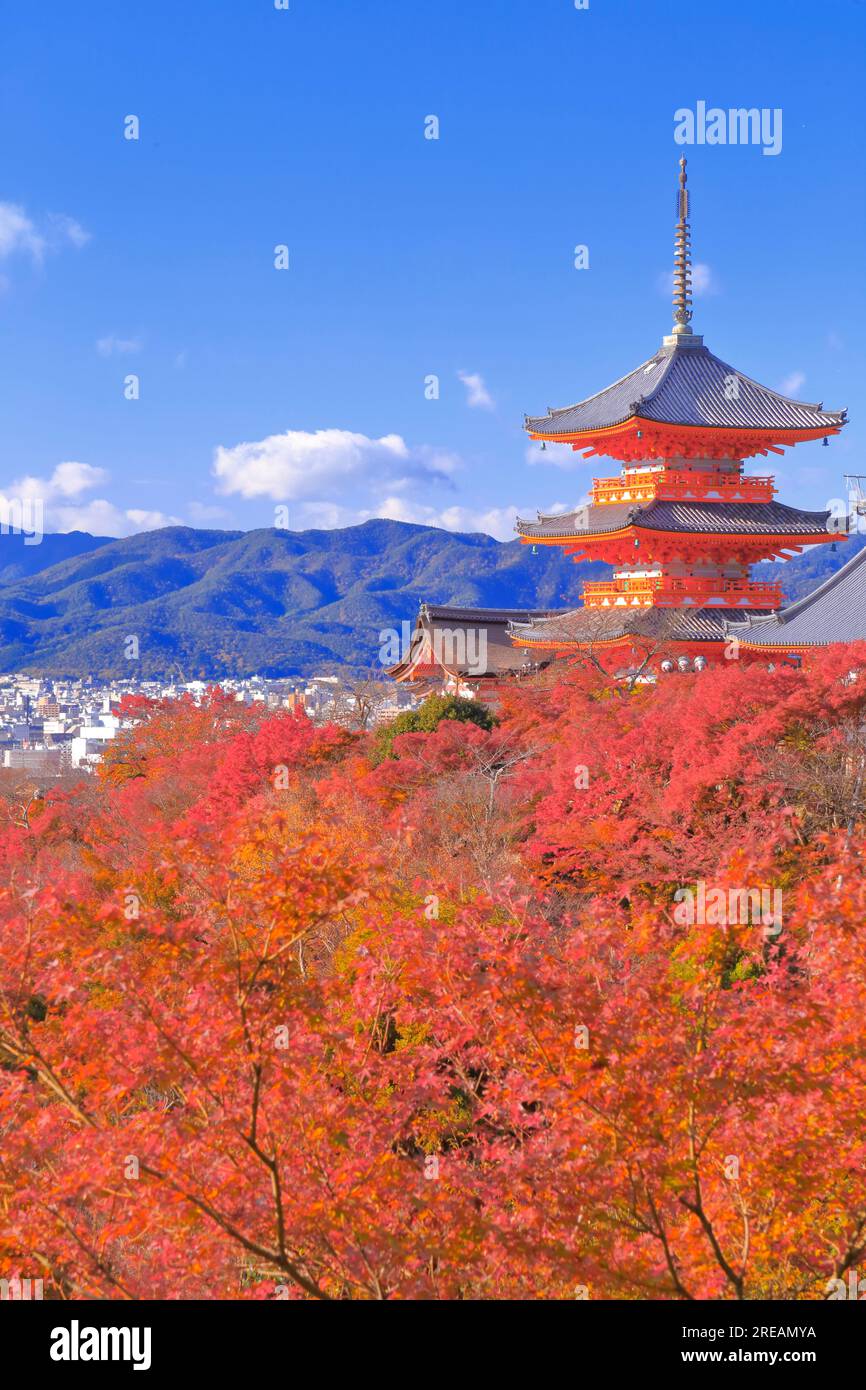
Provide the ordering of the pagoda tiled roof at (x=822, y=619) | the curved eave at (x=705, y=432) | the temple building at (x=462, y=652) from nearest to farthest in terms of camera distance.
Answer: the pagoda tiled roof at (x=822, y=619)
the curved eave at (x=705, y=432)
the temple building at (x=462, y=652)

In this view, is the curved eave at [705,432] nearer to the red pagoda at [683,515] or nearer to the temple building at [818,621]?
the red pagoda at [683,515]

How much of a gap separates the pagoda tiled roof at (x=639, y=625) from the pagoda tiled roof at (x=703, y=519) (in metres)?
1.73

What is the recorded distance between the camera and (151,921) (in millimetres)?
5980

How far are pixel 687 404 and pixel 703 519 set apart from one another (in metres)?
3.01

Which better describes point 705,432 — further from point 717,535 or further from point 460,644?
point 460,644

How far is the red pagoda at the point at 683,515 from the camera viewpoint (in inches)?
1014

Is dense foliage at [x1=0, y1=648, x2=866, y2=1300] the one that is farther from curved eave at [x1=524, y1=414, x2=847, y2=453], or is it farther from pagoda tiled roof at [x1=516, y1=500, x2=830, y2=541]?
curved eave at [x1=524, y1=414, x2=847, y2=453]

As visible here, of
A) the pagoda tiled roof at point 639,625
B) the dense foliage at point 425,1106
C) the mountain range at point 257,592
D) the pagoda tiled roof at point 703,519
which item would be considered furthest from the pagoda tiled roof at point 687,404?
the mountain range at point 257,592

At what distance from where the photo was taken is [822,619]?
2178 centimetres

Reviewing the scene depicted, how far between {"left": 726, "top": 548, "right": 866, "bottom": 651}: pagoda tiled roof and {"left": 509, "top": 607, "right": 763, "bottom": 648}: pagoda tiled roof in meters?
1.60

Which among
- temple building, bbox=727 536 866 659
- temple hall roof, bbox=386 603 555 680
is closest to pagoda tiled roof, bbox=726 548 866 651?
temple building, bbox=727 536 866 659

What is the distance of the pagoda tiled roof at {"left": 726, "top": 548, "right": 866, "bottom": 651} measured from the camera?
21.3m

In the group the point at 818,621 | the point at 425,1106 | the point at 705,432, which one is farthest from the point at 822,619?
the point at 425,1106

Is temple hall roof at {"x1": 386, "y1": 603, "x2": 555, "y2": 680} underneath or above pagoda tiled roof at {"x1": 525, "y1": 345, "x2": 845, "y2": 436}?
underneath
